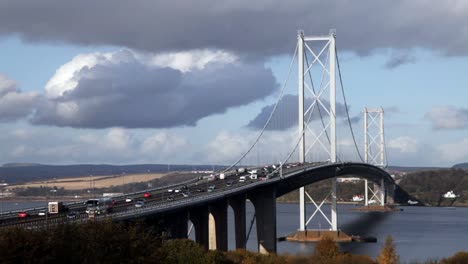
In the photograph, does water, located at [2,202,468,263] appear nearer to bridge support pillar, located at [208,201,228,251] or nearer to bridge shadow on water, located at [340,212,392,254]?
bridge shadow on water, located at [340,212,392,254]

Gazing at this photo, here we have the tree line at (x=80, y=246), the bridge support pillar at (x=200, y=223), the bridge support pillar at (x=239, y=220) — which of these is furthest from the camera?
the bridge support pillar at (x=239, y=220)

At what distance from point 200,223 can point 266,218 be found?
9.29 metres

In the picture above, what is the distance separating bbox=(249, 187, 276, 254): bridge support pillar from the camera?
44.9 metres

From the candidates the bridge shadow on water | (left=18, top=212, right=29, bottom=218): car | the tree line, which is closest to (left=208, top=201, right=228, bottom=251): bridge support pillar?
the bridge shadow on water

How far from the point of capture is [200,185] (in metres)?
47.7

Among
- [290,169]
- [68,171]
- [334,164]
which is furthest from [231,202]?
[68,171]

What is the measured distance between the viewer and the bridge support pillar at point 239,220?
42.0 m

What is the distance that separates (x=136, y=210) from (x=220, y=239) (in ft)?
30.5

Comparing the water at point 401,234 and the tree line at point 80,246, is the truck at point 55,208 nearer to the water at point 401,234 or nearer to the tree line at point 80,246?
the tree line at point 80,246

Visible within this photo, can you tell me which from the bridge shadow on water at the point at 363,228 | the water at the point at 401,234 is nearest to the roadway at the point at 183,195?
the water at the point at 401,234

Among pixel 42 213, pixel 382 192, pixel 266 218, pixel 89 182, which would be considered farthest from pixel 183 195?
pixel 382 192

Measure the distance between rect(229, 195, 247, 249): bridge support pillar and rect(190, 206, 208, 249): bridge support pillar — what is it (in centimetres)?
465

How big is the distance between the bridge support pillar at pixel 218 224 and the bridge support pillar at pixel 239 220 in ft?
8.03

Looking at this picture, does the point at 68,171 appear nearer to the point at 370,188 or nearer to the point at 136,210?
the point at 370,188
